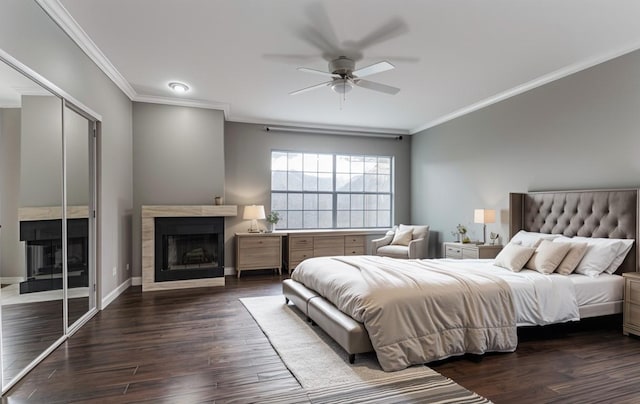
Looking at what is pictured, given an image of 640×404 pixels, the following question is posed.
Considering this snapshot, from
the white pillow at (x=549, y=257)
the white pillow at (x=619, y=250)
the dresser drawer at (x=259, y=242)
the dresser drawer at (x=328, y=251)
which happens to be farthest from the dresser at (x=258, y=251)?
the white pillow at (x=619, y=250)

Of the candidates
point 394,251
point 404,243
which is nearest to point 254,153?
point 394,251

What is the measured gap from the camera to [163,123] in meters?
5.45

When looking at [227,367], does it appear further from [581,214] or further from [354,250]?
[354,250]

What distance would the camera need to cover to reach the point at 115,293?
4598 mm

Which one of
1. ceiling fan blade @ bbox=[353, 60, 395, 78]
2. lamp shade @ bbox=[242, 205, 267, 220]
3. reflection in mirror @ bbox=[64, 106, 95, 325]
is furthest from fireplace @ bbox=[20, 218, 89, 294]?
ceiling fan blade @ bbox=[353, 60, 395, 78]

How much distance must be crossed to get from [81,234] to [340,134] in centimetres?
490

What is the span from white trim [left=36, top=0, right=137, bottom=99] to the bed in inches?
125

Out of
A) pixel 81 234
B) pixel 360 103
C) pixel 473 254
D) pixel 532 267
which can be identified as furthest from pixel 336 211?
pixel 81 234

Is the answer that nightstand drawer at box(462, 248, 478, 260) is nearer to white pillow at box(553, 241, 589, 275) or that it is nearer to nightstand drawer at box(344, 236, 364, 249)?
white pillow at box(553, 241, 589, 275)

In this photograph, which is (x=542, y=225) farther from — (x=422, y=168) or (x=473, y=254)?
(x=422, y=168)

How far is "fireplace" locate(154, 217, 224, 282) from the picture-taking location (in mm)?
5176

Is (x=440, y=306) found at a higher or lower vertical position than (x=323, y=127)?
lower

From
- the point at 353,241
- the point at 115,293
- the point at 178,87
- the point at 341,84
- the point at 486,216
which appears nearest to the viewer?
the point at 341,84

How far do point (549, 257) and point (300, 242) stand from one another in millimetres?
3958
